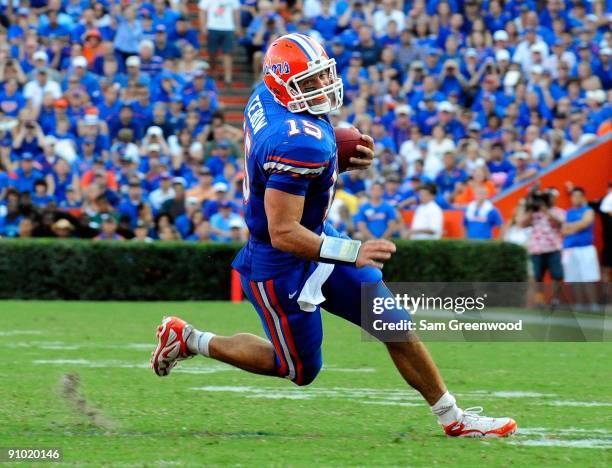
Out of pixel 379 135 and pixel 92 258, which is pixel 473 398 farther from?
pixel 379 135

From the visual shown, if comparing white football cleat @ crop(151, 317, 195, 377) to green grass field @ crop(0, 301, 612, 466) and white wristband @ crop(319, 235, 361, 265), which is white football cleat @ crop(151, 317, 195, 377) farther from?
white wristband @ crop(319, 235, 361, 265)

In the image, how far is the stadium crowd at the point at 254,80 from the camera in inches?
559

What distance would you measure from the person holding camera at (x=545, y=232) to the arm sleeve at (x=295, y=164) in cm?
820

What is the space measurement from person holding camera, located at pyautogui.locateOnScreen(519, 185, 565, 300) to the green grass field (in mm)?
A: 3086

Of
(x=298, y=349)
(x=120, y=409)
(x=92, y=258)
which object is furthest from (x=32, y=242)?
(x=298, y=349)

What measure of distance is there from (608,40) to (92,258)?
7748 mm

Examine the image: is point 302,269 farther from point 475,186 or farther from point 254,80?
point 254,80

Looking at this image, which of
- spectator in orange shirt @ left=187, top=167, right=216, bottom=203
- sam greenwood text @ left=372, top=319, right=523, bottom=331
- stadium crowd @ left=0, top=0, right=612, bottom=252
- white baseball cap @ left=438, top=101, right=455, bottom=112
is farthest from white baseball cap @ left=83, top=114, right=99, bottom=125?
sam greenwood text @ left=372, top=319, right=523, bottom=331

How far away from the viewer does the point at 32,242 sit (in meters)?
13.4

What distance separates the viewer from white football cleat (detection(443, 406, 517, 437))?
16.9 ft

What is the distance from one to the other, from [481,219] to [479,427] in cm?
906

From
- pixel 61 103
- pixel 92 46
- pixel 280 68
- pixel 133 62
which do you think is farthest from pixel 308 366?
pixel 92 46

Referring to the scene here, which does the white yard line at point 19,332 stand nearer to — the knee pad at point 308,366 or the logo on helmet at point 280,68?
the knee pad at point 308,366

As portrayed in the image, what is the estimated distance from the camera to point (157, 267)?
13.8 metres
